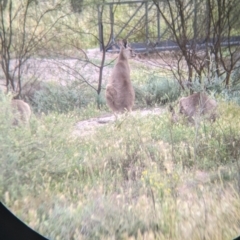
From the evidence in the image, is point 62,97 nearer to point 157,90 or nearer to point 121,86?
point 121,86

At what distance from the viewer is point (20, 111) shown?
1.81 m

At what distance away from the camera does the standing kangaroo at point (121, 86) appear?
1.83 metres

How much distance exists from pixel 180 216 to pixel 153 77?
567 mm

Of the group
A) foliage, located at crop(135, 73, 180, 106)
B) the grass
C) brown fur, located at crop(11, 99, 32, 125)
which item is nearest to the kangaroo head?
foliage, located at crop(135, 73, 180, 106)

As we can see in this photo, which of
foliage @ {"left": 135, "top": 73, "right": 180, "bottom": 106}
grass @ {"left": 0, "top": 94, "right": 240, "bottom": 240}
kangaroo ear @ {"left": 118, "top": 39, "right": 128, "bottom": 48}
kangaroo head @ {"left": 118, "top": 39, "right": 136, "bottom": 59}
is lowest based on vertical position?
grass @ {"left": 0, "top": 94, "right": 240, "bottom": 240}

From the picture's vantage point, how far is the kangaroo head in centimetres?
182

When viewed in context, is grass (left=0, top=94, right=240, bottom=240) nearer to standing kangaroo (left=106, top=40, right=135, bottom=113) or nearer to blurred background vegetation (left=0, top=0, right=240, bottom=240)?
blurred background vegetation (left=0, top=0, right=240, bottom=240)

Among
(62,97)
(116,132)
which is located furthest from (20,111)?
(116,132)

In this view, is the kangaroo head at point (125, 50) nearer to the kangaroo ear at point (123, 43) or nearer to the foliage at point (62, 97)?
the kangaroo ear at point (123, 43)

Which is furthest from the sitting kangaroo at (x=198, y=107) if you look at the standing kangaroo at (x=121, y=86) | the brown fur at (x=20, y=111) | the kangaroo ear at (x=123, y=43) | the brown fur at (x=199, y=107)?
the brown fur at (x=20, y=111)

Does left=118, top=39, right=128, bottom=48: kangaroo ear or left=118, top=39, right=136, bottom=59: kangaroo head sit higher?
left=118, top=39, right=128, bottom=48: kangaroo ear

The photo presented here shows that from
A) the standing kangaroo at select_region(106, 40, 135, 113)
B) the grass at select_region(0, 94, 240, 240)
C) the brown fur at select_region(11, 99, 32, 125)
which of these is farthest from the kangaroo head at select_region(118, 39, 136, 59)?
the brown fur at select_region(11, 99, 32, 125)

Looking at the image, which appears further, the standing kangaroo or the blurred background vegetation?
the standing kangaroo

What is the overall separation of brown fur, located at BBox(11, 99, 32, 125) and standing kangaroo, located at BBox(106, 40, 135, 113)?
33 centimetres
